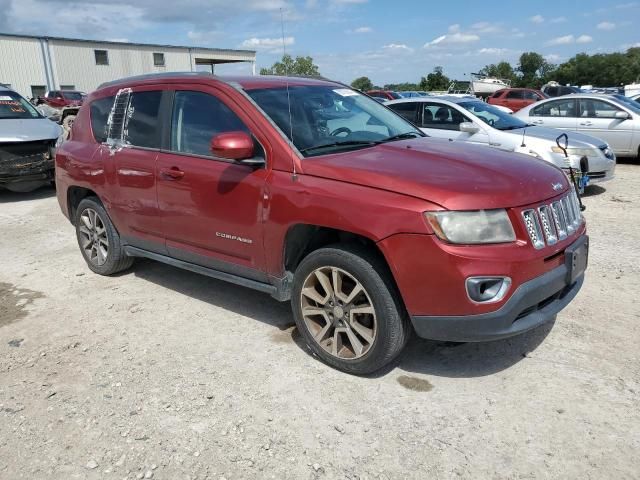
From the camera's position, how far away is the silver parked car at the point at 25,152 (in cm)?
883

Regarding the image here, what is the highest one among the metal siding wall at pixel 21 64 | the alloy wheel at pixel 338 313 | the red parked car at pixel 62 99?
the metal siding wall at pixel 21 64

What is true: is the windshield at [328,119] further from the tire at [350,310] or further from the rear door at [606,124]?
the rear door at [606,124]

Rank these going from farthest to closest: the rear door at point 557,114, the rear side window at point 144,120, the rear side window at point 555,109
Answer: the rear side window at point 555,109
the rear door at point 557,114
the rear side window at point 144,120

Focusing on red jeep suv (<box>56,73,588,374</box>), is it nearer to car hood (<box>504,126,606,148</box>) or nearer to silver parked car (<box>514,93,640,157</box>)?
car hood (<box>504,126,606,148</box>)

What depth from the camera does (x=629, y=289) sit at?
183 inches

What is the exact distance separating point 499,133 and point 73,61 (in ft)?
124

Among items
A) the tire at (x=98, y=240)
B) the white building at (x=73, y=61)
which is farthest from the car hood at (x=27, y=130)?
the white building at (x=73, y=61)

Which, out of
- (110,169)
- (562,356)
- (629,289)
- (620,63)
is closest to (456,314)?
(562,356)

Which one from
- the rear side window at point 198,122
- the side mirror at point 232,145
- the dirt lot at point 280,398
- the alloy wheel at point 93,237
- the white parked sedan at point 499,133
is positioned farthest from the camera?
the white parked sedan at point 499,133

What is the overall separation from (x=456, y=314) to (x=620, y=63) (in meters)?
96.8

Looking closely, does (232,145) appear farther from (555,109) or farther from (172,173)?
(555,109)

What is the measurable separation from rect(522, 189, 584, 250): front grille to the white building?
36.6 meters

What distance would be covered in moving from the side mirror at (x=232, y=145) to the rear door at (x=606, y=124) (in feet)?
33.6

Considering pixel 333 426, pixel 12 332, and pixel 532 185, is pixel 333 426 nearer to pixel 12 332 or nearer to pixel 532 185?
pixel 532 185
